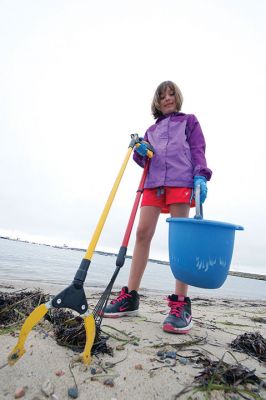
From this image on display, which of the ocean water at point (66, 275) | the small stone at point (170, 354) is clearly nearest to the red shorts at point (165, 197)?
the small stone at point (170, 354)

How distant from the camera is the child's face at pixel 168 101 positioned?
11.2ft

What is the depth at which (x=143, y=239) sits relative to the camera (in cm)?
307

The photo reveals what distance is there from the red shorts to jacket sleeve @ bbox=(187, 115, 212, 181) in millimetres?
249

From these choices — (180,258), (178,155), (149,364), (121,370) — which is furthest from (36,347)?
(178,155)

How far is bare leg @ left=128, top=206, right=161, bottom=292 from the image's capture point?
120 inches

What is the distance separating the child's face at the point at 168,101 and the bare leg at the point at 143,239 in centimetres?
137

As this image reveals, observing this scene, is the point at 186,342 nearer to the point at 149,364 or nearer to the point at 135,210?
the point at 149,364

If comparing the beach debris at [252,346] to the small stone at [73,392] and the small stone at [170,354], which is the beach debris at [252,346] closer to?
the small stone at [170,354]

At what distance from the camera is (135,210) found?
261cm

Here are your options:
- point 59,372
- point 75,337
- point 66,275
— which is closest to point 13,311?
point 75,337

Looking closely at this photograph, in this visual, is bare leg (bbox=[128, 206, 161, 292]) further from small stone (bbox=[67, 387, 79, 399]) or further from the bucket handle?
small stone (bbox=[67, 387, 79, 399])

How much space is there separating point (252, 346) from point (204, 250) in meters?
0.95

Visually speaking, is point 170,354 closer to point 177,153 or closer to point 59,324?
point 59,324

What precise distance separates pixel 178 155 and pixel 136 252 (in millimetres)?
1250
